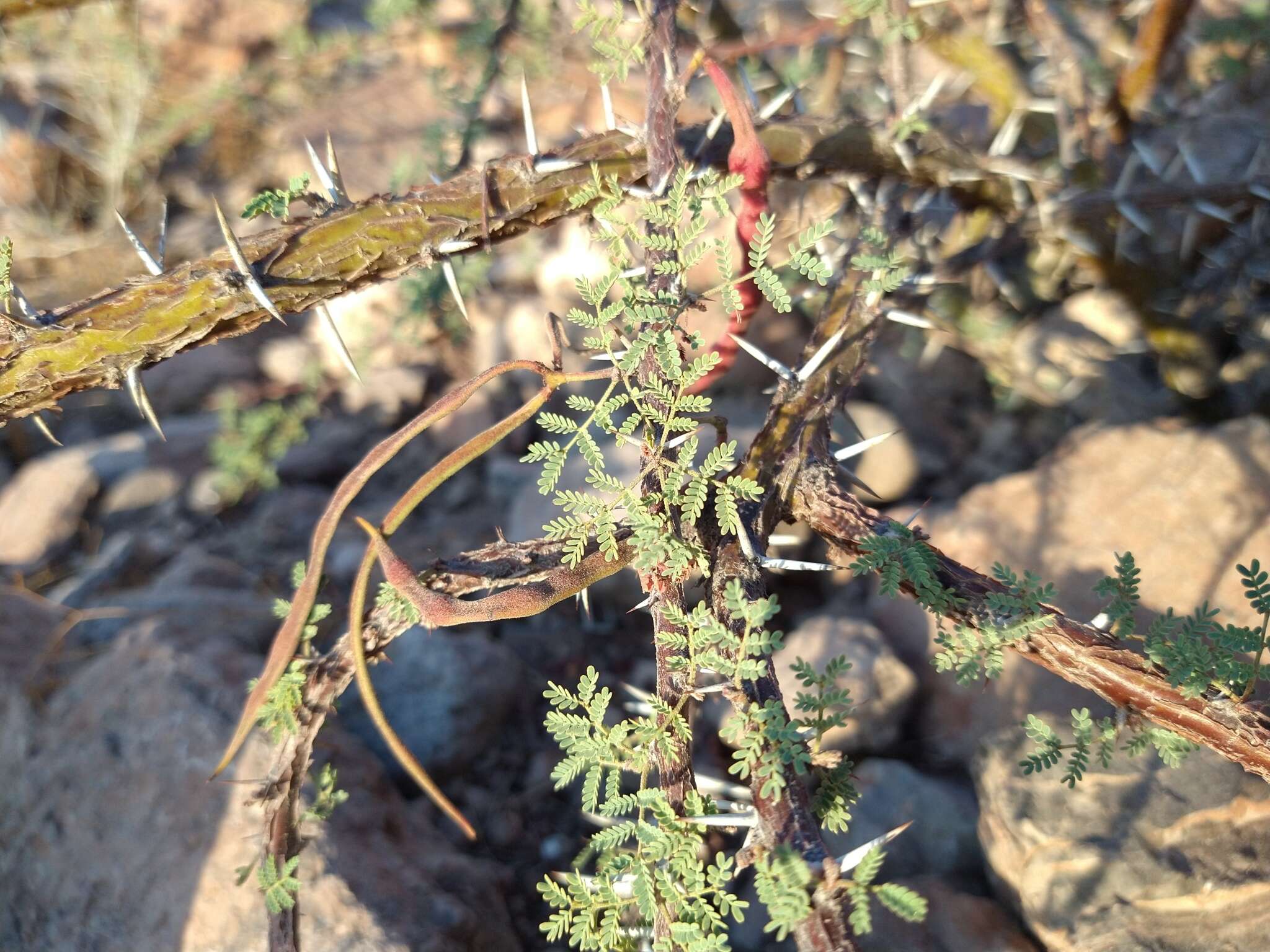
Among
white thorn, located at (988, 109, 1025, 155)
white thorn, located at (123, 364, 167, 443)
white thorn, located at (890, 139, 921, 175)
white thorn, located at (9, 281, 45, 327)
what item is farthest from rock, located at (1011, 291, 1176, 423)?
white thorn, located at (9, 281, 45, 327)

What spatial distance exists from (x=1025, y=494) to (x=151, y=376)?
12.8 ft

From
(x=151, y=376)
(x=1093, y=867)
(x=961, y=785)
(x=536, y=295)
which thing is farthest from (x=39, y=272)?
(x=1093, y=867)

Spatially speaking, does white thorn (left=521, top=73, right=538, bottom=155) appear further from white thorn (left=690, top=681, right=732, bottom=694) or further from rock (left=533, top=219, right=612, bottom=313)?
rock (left=533, top=219, right=612, bottom=313)

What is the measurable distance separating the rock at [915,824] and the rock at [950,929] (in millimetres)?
174

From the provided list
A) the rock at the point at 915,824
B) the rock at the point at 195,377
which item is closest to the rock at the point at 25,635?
the rock at the point at 195,377

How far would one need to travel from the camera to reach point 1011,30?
335 centimetres

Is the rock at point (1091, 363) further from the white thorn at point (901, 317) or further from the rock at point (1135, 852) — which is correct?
the rock at point (1135, 852)

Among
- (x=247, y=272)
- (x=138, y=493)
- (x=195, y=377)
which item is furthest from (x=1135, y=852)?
(x=195, y=377)

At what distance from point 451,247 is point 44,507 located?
113 inches

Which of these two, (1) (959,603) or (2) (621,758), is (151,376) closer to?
(2) (621,758)

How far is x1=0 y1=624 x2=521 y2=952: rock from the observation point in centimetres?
195

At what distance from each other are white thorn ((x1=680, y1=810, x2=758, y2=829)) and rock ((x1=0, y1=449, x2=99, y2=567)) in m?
3.32

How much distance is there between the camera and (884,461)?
10.1 ft

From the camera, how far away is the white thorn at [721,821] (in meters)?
1.27
